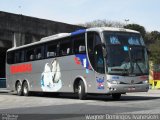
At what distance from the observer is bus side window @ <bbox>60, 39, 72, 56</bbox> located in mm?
22672

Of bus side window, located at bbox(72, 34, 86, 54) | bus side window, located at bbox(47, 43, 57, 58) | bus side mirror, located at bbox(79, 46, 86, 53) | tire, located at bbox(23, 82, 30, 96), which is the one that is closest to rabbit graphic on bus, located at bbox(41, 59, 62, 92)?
bus side window, located at bbox(47, 43, 57, 58)

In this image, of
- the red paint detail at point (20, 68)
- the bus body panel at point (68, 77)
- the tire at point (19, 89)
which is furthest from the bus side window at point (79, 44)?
the tire at point (19, 89)

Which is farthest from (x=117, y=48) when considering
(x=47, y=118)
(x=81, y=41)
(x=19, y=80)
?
(x=19, y=80)

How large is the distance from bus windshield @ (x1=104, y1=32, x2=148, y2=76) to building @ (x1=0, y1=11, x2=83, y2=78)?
1026 inches

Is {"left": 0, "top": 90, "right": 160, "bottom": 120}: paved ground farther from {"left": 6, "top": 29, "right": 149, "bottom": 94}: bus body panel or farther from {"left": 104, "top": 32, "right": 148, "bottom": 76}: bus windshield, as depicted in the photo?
{"left": 104, "top": 32, "right": 148, "bottom": 76}: bus windshield

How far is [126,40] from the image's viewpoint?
20.7 m

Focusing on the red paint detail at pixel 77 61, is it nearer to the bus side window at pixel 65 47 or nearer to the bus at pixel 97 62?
the bus at pixel 97 62

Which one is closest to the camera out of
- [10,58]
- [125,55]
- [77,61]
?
[125,55]

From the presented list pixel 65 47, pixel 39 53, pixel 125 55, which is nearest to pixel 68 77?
pixel 65 47

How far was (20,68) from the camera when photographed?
29219 mm

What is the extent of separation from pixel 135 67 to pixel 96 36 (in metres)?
2.32

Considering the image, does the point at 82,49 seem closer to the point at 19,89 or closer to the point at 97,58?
the point at 97,58

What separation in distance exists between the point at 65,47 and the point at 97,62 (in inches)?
127

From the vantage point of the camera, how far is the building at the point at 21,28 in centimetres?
4611
